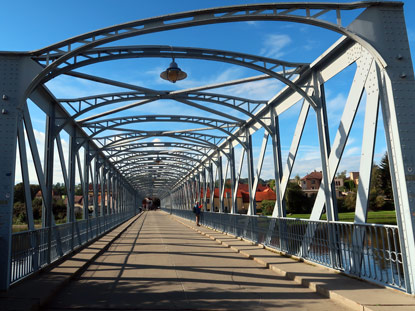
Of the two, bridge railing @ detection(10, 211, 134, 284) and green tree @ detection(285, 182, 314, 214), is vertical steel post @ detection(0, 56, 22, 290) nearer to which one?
bridge railing @ detection(10, 211, 134, 284)

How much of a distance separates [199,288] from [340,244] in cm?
298

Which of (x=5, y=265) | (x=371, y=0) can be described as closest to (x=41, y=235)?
(x=5, y=265)

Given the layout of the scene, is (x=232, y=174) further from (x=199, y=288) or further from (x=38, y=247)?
(x=199, y=288)

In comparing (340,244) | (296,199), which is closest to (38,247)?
(340,244)

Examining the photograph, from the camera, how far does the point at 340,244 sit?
703 centimetres

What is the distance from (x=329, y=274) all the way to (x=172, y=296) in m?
3.24

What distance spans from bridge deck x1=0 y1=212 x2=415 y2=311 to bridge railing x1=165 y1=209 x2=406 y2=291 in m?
0.30

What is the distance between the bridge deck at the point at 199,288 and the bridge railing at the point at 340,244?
0.30m

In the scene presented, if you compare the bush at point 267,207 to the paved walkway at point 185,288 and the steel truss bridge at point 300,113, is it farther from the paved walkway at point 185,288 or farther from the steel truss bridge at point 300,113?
the paved walkway at point 185,288

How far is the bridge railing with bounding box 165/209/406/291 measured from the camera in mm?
5598

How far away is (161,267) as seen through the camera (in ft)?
28.4

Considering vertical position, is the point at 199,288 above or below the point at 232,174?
below

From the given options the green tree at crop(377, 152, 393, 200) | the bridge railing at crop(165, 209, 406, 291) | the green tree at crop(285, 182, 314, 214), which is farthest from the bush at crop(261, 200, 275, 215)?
A: the bridge railing at crop(165, 209, 406, 291)

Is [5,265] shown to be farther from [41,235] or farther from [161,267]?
[161,267]
